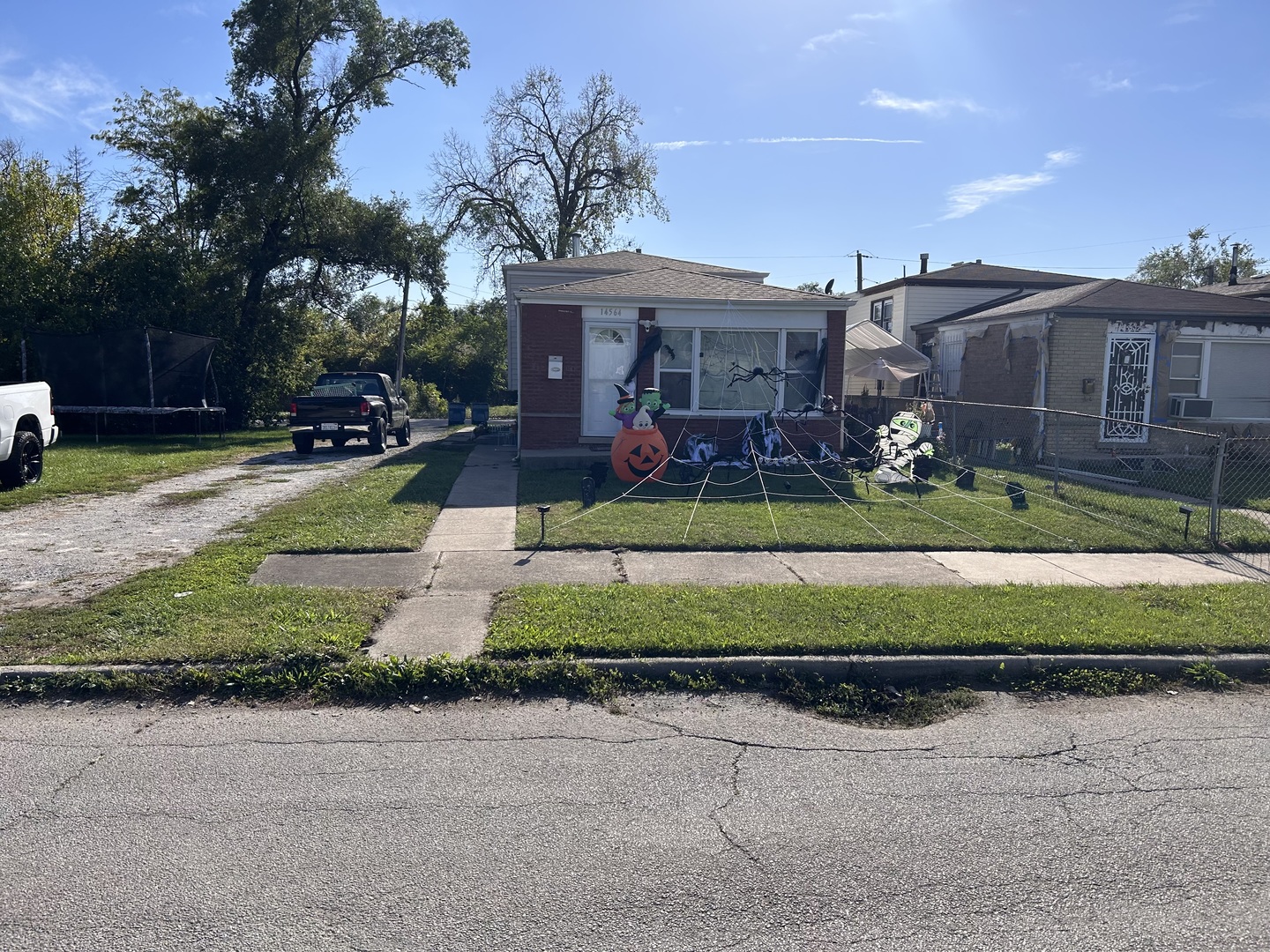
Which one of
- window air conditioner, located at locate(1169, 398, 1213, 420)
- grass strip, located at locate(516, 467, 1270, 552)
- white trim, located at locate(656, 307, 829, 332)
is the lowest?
grass strip, located at locate(516, 467, 1270, 552)

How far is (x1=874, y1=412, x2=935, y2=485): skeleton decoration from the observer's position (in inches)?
550

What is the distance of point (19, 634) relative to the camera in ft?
20.5

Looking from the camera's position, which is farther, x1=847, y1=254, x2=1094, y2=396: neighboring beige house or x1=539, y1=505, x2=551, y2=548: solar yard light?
x1=847, y1=254, x2=1094, y2=396: neighboring beige house

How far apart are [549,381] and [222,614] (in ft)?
31.9

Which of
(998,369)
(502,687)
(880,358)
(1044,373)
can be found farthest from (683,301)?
(502,687)

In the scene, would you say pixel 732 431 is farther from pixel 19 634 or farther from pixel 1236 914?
pixel 1236 914

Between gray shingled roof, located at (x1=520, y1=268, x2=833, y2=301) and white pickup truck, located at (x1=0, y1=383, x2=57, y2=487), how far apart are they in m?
7.43

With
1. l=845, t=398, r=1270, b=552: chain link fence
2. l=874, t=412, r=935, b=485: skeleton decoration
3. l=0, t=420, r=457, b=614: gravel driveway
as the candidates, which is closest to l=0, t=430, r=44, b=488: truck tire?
l=0, t=420, r=457, b=614: gravel driveway

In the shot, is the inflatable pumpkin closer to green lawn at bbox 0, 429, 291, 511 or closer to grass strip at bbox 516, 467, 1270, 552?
grass strip at bbox 516, 467, 1270, 552

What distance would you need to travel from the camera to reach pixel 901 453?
46.4ft

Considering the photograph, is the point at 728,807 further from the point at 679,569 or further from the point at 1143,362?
the point at 1143,362

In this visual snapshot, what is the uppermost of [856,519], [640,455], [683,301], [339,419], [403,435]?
[683,301]

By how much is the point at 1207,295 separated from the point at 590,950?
837 inches

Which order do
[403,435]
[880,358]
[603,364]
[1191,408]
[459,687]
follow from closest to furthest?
[459,687] < [603,364] < [1191,408] < [880,358] < [403,435]
